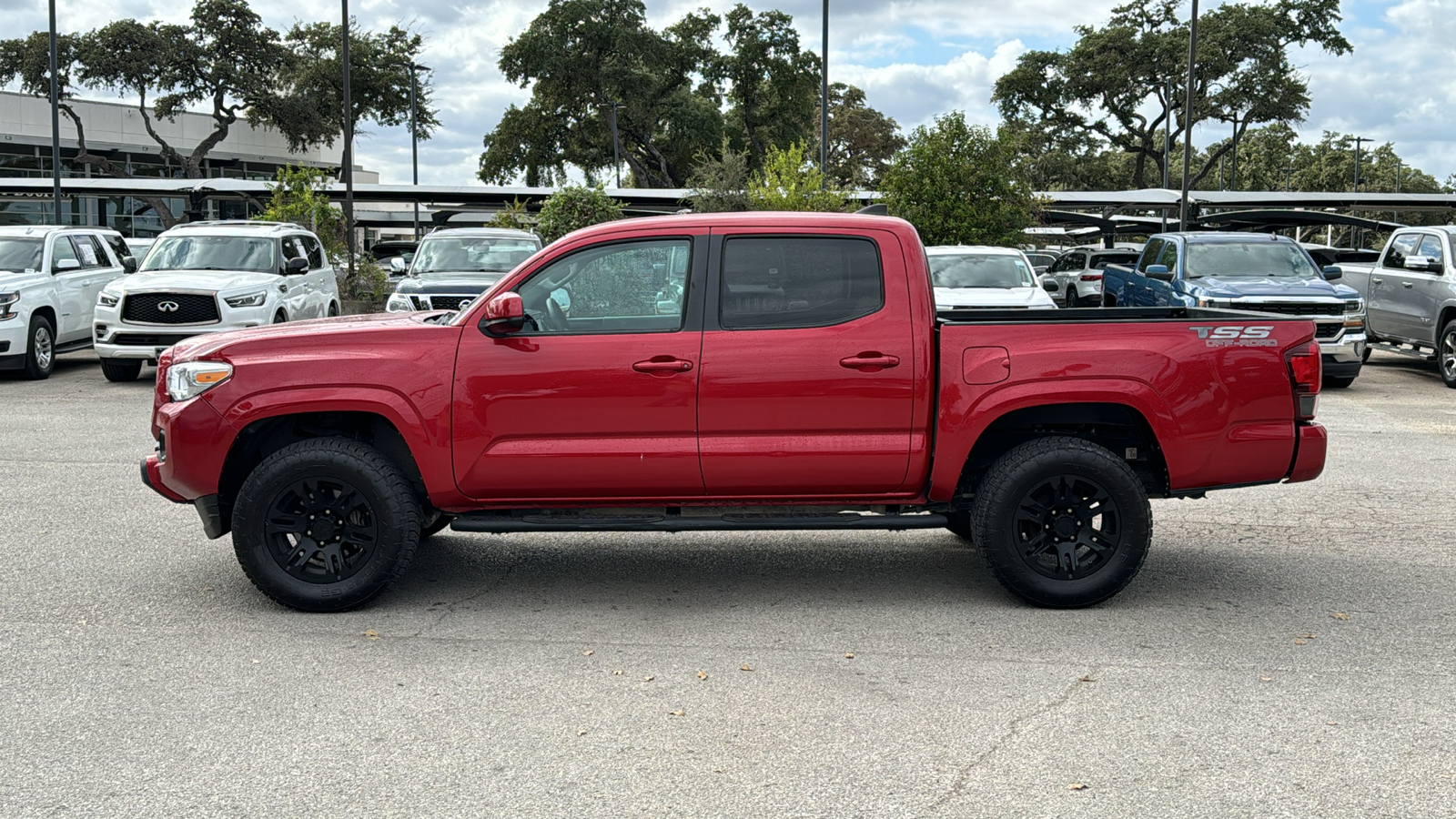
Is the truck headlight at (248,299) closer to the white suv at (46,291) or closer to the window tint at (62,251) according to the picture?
the white suv at (46,291)

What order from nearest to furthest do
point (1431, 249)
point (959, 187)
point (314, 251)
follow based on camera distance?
point (1431, 249)
point (314, 251)
point (959, 187)

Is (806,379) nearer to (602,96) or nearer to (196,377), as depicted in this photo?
(196,377)

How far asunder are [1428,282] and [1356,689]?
1331 centimetres

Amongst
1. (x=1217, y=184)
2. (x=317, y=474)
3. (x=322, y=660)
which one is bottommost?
(x=322, y=660)

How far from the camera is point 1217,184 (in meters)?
94.1

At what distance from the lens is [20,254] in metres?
16.7

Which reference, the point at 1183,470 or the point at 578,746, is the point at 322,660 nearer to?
the point at 578,746

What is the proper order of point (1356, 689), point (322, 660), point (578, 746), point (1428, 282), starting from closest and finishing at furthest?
1. point (578, 746)
2. point (1356, 689)
3. point (322, 660)
4. point (1428, 282)

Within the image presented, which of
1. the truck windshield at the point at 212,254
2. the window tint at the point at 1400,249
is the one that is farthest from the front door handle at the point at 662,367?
the window tint at the point at 1400,249

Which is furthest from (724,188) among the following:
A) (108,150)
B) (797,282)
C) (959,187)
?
(108,150)

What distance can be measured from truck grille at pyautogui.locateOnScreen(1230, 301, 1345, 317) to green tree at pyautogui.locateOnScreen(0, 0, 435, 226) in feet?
151

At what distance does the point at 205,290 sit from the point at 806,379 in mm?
11408

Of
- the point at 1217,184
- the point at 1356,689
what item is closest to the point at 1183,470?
the point at 1356,689

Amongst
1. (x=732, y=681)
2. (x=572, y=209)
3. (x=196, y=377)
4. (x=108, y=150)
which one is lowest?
(x=732, y=681)
